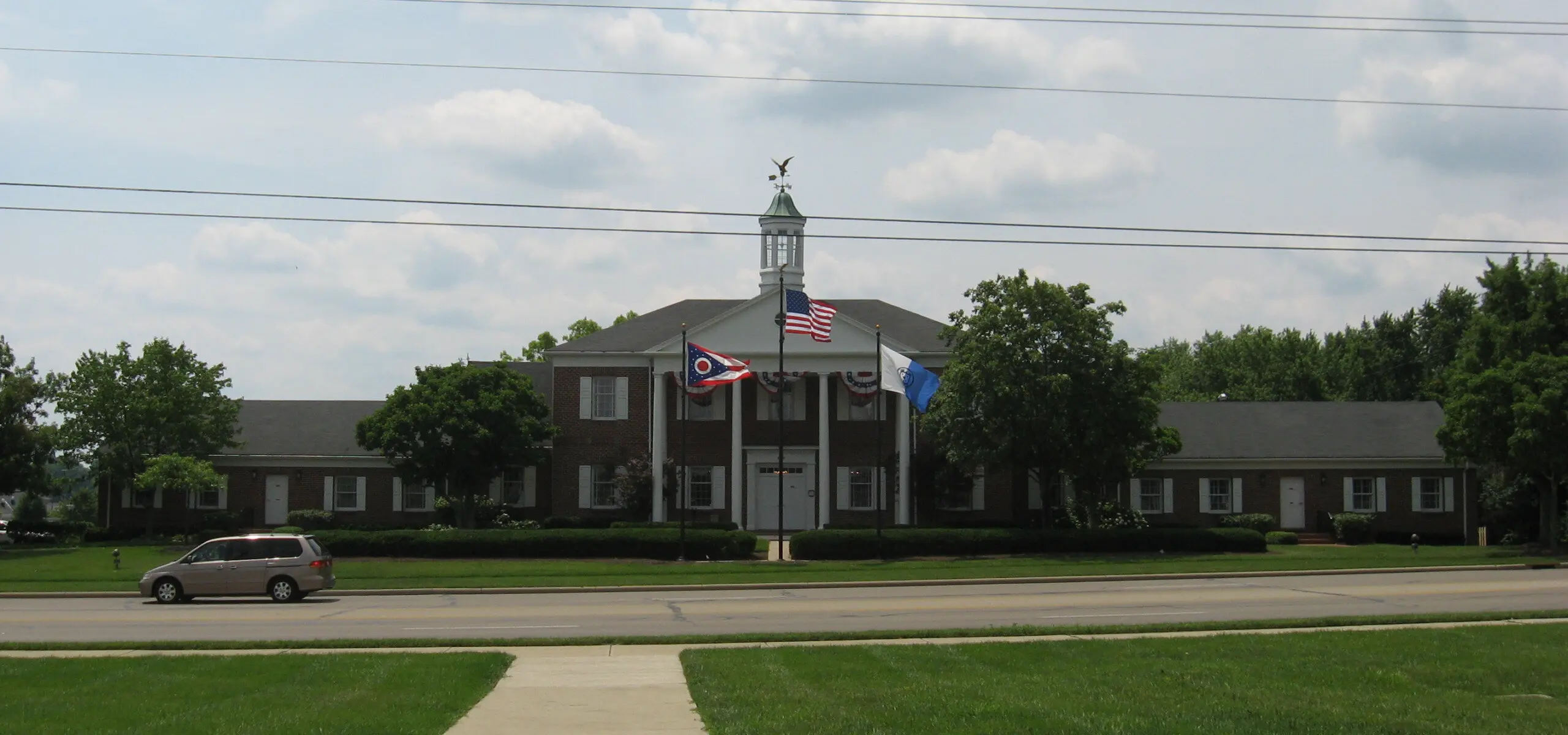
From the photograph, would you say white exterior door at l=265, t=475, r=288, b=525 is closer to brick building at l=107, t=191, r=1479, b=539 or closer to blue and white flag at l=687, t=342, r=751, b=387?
brick building at l=107, t=191, r=1479, b=539

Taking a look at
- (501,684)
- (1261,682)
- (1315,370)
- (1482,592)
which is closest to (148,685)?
(501,684)

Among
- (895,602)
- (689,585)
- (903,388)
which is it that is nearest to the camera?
(895,602)

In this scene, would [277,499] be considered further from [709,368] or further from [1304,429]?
[1304,429]

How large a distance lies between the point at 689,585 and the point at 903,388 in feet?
34.5

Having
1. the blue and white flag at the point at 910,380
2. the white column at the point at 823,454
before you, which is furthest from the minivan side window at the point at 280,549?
the white column at the point at 823,454

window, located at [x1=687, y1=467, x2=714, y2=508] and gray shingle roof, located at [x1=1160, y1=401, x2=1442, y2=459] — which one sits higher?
gray shingle roof, located at [x1=1160, y1=401, x2=1442, y2=459]

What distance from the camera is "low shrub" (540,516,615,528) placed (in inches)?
1875

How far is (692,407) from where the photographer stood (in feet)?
168

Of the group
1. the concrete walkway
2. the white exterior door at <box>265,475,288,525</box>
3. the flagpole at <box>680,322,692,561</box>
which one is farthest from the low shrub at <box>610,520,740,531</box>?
the concrete walkway

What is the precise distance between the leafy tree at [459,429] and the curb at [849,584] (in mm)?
16083

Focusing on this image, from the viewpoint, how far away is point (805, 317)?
39.9 meters

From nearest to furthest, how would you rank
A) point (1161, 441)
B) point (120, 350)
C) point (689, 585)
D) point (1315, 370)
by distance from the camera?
point (689, 585)
point (1161, 441)
point (120, 350)
point (1315, 370)

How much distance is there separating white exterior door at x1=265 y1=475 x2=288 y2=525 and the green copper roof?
2034cm

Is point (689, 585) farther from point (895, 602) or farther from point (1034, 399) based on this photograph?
point (1034, 399)
